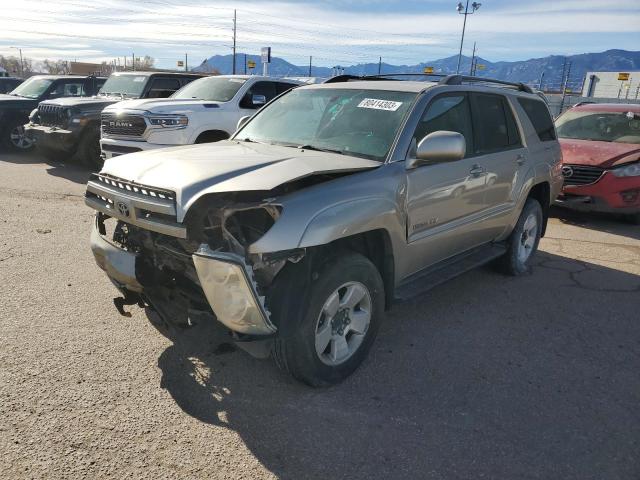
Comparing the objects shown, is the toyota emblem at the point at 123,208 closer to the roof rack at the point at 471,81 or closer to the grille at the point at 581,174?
the roof rack at the point at 471,81

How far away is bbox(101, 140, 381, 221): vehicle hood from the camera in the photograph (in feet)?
9.52

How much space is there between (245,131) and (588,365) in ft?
10.8

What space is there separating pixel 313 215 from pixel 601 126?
7.97 meters

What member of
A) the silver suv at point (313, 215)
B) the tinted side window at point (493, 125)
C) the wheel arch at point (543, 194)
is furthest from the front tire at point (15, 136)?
the wheel arch at point (543, 194)

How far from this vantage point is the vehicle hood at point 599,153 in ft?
25.6

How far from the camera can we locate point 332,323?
3.26 metres

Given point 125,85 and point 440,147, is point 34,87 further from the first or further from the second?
point 440,147

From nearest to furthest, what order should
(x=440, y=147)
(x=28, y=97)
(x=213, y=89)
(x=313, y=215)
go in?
(x=313, y=215) → (x=440, y=147) → (x=213, y=89) → (x=28, y=97)

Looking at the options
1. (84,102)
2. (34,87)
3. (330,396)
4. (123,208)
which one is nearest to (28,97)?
(34,87)

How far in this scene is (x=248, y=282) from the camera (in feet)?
8.75

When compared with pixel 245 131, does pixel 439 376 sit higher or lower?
lower

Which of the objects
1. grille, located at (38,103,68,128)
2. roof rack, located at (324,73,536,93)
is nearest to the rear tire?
roof rack, located at (324,73,536,93)

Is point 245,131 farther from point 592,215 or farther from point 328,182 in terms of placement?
point 592,215

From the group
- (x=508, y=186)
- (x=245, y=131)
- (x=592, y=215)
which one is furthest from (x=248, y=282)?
(x=592, y=215)
